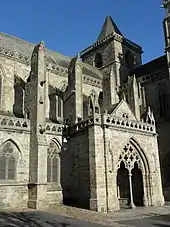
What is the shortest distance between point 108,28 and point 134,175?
80.4 feet

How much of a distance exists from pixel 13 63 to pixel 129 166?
12.1 metres

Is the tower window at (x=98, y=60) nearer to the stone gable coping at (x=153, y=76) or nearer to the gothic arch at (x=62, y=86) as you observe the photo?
the stone gable coping at (x=153, y=76)

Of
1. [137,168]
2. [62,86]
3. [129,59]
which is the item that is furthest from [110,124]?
[129,59]

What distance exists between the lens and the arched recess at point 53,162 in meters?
16.0

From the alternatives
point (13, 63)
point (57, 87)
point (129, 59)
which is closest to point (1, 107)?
point (13, 63)

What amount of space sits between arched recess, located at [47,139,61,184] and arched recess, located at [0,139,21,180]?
2.06 m

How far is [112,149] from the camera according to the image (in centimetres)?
1512

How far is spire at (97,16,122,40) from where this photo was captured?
35628 millimetres

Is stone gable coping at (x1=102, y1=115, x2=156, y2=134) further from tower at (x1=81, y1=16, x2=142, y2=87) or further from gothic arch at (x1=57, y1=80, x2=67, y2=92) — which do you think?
tower at (x1=81, y1=16, x2=142, y2=87)

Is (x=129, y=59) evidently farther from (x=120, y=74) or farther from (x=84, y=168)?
(x=84, y=168)

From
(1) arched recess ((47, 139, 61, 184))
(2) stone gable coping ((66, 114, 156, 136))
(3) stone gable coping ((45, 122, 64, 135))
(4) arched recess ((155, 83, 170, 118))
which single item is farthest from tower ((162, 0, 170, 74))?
(1) arched recess ((47, 139, 61, 184))

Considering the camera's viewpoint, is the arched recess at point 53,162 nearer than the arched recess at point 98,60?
Yes

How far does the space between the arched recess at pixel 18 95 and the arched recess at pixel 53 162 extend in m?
4.84

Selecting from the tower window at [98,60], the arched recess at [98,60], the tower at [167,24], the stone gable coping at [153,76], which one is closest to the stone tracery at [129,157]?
the stone gable coping at [153,76]
